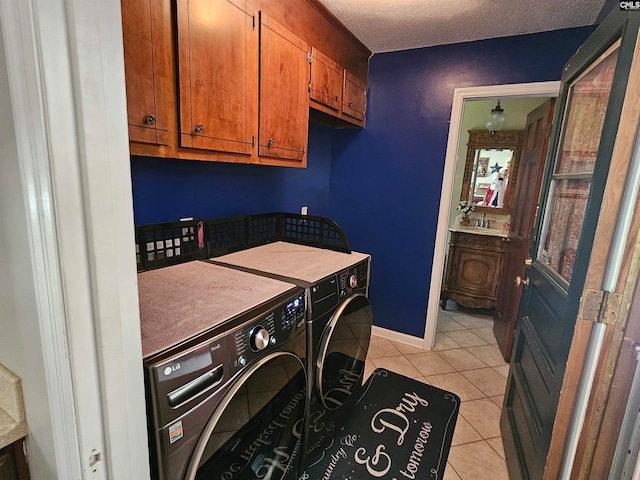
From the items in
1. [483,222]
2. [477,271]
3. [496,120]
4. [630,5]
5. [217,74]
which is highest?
[496,120]

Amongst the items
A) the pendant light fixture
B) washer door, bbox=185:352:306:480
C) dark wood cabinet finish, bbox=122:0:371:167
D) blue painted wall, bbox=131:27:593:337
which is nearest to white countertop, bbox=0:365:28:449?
washer door, bbox=185:352:306:480

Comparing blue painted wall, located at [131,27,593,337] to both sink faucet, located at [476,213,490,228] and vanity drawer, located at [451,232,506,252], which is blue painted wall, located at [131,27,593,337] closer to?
vanity drawer, located at [451,232,506,252]

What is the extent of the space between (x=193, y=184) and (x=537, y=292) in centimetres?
179

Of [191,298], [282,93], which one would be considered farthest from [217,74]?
[191,298]

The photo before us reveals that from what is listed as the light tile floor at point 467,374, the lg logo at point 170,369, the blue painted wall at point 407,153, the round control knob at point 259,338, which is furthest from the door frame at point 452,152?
the lg logo at point 170,369

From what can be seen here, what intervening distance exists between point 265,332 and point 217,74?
986 mm

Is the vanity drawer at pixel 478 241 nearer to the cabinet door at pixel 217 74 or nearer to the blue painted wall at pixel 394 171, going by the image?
the blue painted wall at pixel 394 171

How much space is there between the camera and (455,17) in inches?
73.9

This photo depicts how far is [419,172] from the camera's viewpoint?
2498mm

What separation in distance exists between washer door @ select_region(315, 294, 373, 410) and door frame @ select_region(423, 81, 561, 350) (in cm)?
97

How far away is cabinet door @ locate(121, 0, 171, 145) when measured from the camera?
947 mm

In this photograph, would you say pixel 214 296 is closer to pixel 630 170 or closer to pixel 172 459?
pixel 172 459

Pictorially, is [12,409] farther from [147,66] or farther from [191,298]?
[147,66]

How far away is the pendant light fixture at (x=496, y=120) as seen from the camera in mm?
3271
